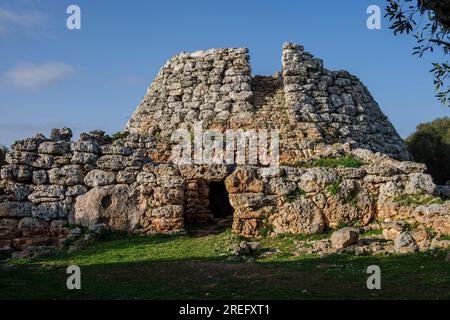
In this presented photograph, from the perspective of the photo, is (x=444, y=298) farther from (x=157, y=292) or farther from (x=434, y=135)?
(x=434, y=135)

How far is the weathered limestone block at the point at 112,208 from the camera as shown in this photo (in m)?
14.3

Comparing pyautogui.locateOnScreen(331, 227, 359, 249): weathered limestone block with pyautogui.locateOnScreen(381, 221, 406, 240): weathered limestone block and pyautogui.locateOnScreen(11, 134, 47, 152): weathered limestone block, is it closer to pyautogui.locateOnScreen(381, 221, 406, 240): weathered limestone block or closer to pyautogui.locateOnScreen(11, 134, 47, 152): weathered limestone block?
pyautogui.locateOnScreen(381, 221, 406, 240): weathered limestone block

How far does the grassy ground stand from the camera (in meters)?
8.55

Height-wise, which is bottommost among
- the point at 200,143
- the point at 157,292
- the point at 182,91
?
the point at 157,292

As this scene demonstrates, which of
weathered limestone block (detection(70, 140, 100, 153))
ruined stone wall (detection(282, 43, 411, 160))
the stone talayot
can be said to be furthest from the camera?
ruined stone wall (detection(282, 43, 411, 160))

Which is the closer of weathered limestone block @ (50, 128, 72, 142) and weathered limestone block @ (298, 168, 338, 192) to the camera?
weathered limestone block @ (298, 168, 338, 192)

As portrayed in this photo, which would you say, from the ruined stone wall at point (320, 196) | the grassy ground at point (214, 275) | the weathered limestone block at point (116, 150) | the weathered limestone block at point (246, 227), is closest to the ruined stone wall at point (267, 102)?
the weathered limestone block at point (116, 150)

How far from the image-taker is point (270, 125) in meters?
18.6

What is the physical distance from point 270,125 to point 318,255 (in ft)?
25.5

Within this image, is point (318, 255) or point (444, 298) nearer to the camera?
point (444, 298)

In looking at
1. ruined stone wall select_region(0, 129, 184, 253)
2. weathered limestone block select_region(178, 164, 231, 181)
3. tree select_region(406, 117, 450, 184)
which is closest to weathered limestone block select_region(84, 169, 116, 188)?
ruined stone wall select_region(0, 129, 184, 253)

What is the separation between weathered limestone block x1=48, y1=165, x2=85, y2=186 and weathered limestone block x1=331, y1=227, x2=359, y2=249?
7005 mm

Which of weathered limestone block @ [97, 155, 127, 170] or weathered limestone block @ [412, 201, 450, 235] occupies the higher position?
weathered limestone block @ [97, 155, 127, 170]
